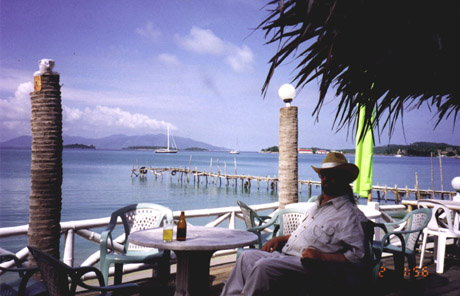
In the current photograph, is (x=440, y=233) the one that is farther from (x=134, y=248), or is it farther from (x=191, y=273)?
(x=134, y=248)

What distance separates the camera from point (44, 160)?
3.51 m

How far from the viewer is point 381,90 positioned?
2.42 meters

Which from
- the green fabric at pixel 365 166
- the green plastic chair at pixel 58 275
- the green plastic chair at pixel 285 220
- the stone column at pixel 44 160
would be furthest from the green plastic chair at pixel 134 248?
the green fabric at pixel 365 166

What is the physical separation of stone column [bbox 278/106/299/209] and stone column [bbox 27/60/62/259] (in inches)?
124

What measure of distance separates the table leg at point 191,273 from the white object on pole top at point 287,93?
3.12m

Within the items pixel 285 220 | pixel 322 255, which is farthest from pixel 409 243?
pixel 322 255

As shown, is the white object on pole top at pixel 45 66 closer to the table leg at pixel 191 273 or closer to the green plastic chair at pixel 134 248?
the green plastic chair at pixel 134 248

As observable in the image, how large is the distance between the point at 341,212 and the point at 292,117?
9.96 feet

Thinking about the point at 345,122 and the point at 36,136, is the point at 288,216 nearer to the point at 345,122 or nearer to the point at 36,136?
the point at 345,122

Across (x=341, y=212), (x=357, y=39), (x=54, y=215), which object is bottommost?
(x=54, y=215)

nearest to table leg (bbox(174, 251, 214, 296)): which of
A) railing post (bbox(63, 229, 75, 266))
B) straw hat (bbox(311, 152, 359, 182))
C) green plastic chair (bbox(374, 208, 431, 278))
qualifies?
straw hat (bbox(311, 152, 359, 182))

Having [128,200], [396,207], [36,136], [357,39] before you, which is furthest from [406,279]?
[128,200]

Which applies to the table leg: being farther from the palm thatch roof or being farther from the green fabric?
the green fabric

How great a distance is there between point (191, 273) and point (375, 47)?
2201mm
